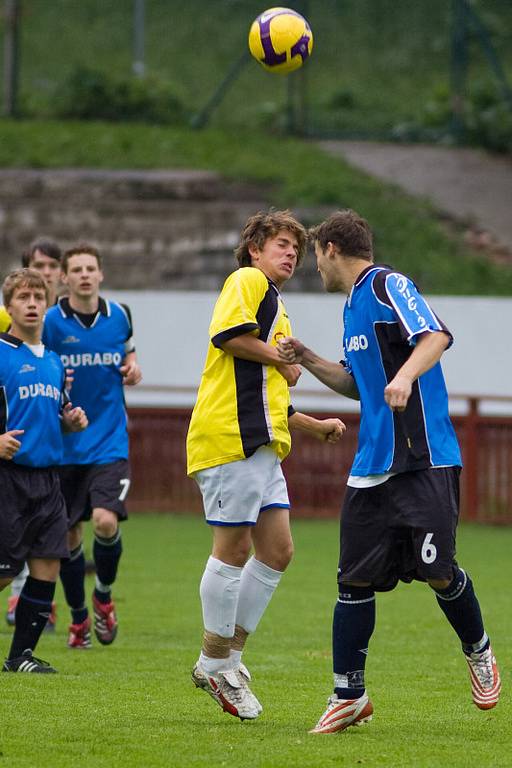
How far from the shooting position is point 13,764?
5.19m

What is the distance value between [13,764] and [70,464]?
379 centimetres

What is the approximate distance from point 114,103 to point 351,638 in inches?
1006

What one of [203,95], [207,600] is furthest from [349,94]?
[207,600]

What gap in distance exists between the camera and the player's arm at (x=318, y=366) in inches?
235

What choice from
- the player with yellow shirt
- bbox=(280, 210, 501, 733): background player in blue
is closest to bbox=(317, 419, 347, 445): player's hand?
the player with yellow shirt

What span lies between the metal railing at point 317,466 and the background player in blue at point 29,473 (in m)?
10.2

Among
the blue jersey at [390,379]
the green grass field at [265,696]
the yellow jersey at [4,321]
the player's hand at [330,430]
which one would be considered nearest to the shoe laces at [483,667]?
the green grass field at [265,696]

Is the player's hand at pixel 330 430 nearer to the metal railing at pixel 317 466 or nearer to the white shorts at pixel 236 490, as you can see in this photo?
the white shorts at pixel 236 490

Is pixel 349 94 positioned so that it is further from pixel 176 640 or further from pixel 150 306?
pixel 176 640

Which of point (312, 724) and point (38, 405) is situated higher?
point (38, 405)

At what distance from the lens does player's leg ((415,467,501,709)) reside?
5.76 metres

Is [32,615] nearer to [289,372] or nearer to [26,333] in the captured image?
[26,333]

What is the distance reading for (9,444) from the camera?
287 inches

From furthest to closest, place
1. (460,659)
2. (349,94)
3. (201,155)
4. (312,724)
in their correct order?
1. (349,94)
2. (201,155)
3. (460,659)
4. (312,724)
